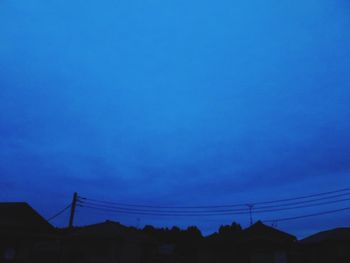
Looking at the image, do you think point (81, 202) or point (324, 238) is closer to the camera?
point (81, 202)

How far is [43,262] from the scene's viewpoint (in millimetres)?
36438

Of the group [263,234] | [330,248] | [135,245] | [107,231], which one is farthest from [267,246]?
[107,231]

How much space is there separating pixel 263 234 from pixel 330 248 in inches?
360

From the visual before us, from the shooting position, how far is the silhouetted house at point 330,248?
39344 mm

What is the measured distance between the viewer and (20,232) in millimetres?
29141

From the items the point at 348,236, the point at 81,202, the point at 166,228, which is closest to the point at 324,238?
the point at 348,236

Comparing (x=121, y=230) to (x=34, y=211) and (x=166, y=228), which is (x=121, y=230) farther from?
(x=166, y=228)

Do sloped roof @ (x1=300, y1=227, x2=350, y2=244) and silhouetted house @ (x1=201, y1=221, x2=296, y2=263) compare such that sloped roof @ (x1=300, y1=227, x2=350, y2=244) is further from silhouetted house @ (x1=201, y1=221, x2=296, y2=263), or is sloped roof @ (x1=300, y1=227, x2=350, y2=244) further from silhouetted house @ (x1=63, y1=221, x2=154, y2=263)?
silhouetted house @ (x1=63, y1=221, x2=154, y2=263)

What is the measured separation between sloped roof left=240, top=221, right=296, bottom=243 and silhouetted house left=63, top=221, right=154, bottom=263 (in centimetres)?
1136

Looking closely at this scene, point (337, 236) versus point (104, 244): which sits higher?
point (337, 236)

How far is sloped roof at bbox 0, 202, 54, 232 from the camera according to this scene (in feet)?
96.2

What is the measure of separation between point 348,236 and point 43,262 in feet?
106

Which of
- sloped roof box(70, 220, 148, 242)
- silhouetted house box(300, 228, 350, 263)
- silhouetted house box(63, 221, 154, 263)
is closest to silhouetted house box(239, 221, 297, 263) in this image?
silhouetted house box(300, 228, 350, 263)

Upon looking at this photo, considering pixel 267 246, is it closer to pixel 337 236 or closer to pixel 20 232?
pixel 337 236
